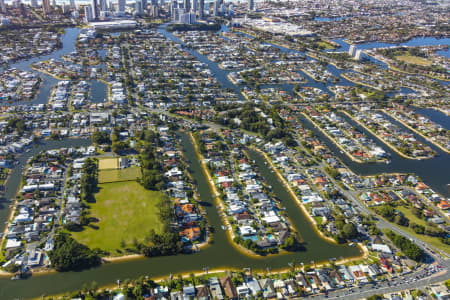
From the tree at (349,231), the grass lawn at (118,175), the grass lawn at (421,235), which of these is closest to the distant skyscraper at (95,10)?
the grass lawn at (118,175)

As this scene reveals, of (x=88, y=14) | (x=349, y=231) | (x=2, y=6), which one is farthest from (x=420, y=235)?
(x=2, y=6)

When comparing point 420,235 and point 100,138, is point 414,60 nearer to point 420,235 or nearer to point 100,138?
point 420,235

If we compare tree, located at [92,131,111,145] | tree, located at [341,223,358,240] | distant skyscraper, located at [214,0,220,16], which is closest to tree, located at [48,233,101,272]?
tree, located at [92,131,111,145]

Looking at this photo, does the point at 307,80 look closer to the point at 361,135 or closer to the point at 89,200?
the point at 361,135

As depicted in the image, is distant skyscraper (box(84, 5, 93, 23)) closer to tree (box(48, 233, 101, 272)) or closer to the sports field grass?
tree (box(48, 233, 101, 272))

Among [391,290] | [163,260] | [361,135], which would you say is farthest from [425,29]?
A: [163,260]

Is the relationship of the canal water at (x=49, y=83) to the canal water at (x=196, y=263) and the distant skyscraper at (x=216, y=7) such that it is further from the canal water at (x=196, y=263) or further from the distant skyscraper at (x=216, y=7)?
the distant skyscraper at (x=216, y=7)

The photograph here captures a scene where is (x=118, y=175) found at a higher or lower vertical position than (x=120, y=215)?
higher
